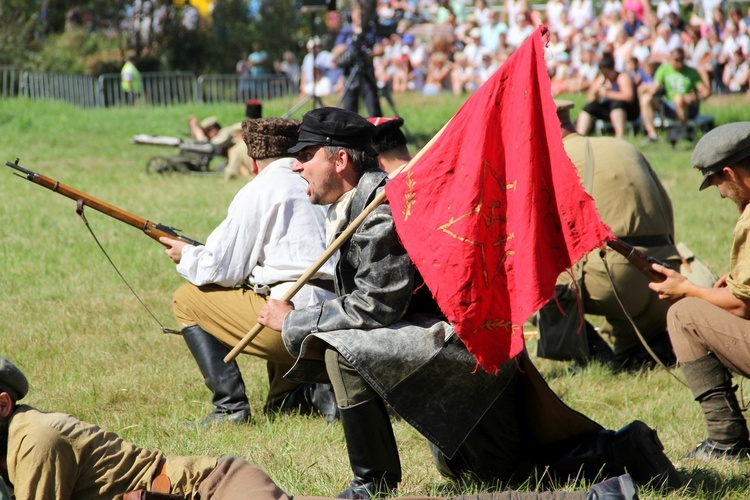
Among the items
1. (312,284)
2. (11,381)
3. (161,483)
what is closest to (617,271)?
(312,284)

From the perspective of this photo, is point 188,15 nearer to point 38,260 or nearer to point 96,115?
point 96,115

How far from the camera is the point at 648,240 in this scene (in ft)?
20.4

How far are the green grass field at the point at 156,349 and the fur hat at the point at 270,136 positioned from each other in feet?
4.77

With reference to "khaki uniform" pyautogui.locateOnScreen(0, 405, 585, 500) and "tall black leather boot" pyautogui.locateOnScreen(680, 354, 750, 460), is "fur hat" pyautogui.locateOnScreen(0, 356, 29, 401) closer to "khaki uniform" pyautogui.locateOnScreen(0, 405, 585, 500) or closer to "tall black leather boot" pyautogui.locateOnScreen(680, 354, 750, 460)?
"khaki uniform" pyautogui.locateOnScreen(0, 405, 585, 500)

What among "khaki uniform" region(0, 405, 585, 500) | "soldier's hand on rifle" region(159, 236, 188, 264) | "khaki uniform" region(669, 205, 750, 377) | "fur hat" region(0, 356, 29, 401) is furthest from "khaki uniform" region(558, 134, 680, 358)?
"fur hat" region(0, 356, 29, 401)

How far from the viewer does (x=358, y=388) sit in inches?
156

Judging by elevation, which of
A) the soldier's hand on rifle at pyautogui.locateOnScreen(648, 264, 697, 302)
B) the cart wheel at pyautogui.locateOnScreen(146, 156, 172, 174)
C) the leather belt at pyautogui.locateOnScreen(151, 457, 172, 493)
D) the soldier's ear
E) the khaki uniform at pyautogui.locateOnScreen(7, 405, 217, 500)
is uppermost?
the soldier's hand on rifle at pyautogui.locateOnScreen(648, 264, 697, 302)

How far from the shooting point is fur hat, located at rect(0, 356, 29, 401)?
346 centimetres

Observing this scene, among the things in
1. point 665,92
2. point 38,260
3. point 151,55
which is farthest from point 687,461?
point 151,55

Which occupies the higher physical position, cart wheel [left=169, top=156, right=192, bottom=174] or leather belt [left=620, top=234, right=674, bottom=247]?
leather belt [left=620, top=234, right=674, bottom=247]

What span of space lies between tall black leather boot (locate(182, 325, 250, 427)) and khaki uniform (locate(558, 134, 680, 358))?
85.2 inches

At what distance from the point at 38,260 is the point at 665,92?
11286 mm

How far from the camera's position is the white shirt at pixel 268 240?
519 cm

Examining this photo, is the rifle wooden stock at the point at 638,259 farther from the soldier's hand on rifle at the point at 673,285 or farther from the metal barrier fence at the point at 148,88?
the metal barrier fence at the point at 148,88
